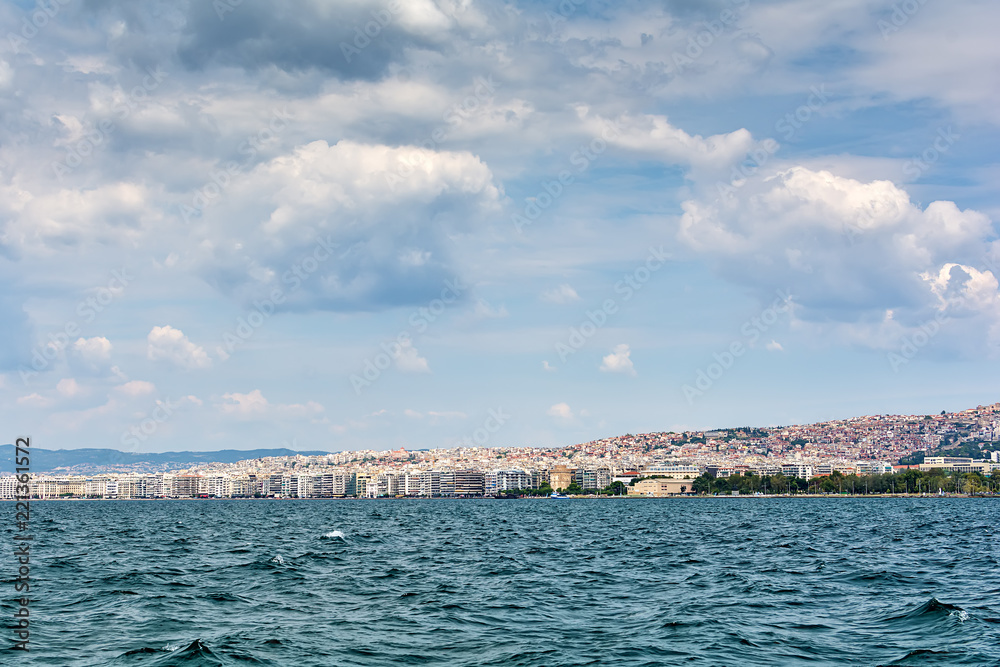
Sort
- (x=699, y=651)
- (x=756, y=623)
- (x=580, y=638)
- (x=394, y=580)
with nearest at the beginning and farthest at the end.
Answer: (x=699, y=651)
(x=580, y=638)
(x=756, y=623)
(x=394, y=580)

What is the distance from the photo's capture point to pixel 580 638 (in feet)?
81.2

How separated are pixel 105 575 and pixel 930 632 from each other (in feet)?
105

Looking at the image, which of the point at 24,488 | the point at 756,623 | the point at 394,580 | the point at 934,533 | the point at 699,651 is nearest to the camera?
the point at 24,488

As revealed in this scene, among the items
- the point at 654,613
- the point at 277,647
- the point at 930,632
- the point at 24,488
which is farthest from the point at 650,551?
the point at 24,488

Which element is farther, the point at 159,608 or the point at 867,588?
the point at 867,588

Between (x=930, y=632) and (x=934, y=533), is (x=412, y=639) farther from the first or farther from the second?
(x=934, y=533)

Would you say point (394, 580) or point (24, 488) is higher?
point (24, 488)

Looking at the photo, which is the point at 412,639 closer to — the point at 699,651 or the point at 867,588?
the point at 699,651

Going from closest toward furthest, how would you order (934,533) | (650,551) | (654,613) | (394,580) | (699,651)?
(699,651), (654,613), (394,580), (650,551), (934,533)

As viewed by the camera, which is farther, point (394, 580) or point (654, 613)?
point (394, 580)

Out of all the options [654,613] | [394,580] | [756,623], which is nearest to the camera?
[756,623]

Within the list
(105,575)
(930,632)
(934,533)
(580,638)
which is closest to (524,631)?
(580,638)

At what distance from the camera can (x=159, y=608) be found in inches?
1177

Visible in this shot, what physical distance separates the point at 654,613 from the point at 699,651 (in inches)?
218
